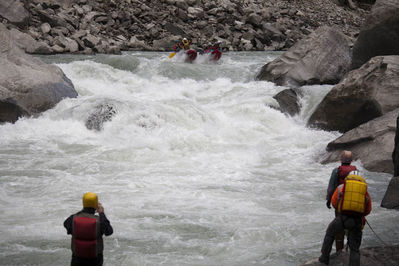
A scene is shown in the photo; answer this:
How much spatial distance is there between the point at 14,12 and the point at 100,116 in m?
11.7

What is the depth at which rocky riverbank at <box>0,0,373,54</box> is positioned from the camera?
2005cm

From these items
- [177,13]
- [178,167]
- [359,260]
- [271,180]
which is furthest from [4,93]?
[177,13]

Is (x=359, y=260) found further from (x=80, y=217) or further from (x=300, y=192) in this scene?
(x=300, y=192)

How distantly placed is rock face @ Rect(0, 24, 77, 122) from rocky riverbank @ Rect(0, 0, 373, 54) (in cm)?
660

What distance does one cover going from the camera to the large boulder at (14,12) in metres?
20.1

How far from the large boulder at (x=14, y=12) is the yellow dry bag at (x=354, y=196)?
726 inches

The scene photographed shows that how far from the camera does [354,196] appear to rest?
13.7 ft

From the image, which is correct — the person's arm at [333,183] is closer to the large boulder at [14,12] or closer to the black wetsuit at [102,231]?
the black wetsuit at [102,231]

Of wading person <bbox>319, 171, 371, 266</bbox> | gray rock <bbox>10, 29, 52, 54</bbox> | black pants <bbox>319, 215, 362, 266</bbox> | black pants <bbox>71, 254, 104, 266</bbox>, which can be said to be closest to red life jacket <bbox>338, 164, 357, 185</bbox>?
wading person <bbox>319, 171, 371, 266</bbox>

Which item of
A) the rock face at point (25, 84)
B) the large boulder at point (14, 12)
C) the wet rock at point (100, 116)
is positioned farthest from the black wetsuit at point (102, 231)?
the large boulder at point (14, 12)

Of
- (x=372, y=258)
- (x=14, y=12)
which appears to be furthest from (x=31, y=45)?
(x=372, y=258)

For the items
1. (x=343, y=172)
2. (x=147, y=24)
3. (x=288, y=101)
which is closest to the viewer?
(x=343, y=172)

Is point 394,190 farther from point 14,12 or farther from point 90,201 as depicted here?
point 14,12

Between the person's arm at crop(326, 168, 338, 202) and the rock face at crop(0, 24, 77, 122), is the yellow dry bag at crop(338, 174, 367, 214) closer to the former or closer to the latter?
the person's arm at crop(326, 168, 338, 202)
